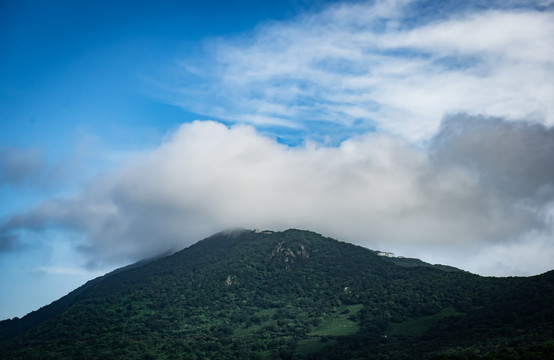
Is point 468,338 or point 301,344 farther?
point 301,344

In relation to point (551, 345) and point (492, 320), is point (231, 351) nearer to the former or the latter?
point (492, 320)

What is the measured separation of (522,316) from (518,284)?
39518mm

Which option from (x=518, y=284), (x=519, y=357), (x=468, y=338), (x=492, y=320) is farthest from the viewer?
(x=518, y=284)

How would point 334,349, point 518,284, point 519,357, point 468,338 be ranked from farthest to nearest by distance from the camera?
point 518,284, point 334,349, point 468,338, point 519,357

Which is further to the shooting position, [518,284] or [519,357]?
[518,284]

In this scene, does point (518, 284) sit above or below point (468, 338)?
above

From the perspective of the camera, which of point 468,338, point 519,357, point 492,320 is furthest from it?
point 492,320

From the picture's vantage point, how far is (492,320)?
169875 mm

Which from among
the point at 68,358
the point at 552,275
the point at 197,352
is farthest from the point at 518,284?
the point at 68,358

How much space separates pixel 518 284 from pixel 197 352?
157 m

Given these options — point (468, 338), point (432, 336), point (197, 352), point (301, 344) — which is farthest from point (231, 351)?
point (468, 338)

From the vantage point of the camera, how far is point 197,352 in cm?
19512

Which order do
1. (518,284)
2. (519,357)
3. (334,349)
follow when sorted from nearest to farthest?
(519,357), (334,349), (518,284)

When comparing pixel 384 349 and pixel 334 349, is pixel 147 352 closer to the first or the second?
pixel 334 349
